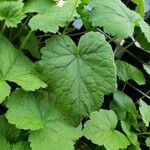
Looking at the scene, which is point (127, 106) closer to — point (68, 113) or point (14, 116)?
point (68, 113)

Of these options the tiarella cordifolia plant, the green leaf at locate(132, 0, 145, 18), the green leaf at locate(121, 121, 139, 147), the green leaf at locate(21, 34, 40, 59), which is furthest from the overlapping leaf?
the green leaf at locate(121, 121, 139, 147)

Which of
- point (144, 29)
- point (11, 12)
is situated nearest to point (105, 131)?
point (144, 29)

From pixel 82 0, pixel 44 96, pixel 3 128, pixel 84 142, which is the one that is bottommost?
pixel 84 142

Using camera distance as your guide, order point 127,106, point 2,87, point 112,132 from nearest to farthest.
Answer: point 2,87, point 112,132, point 127,106

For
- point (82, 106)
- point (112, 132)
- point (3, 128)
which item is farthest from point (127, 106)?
point (3, 128)

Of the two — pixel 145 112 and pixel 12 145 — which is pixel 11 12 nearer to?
pixel 12 145

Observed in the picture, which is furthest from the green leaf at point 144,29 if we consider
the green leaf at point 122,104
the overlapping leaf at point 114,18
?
the green leaf at point 122,104

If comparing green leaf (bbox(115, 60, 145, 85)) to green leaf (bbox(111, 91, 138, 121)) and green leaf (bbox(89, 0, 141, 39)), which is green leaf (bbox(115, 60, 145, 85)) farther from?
green leaf (bbox(89, 0, 141, 39))
